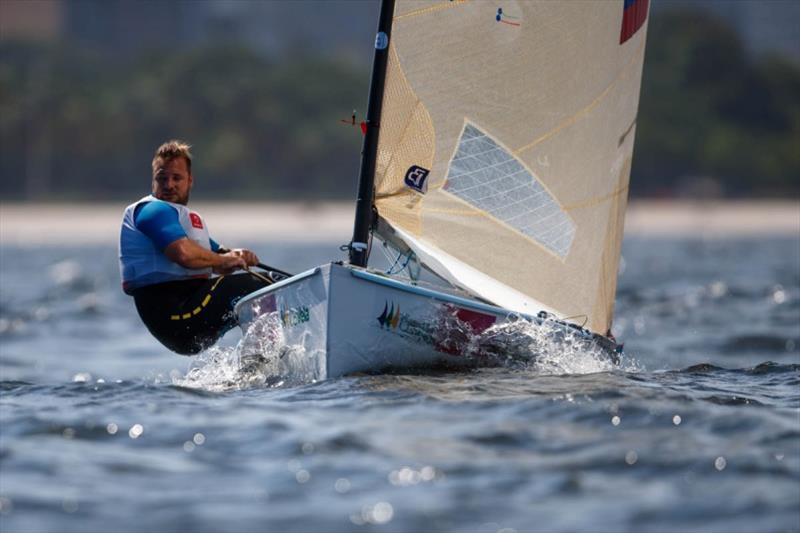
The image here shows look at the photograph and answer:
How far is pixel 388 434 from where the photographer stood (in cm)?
648

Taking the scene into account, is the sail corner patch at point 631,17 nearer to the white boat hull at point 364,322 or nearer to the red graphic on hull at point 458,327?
the white boat hull at point 364,322

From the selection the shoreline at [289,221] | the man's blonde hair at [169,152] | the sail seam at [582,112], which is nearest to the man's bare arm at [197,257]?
the man's blonde hair at [169,152]

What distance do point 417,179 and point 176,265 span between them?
1.52 meters

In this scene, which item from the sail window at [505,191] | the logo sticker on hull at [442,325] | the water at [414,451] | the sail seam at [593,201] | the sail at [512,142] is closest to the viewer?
the water at [414,451]

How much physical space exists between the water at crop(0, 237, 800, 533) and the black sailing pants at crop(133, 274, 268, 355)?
0.80ft

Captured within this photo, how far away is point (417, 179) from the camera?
8641 millimetres

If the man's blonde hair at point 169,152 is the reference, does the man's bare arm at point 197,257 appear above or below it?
below

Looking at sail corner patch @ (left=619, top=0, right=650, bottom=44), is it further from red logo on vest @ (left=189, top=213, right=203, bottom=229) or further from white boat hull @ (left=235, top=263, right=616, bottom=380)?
red logo on vest @ (left=189, top=213, right=203, bottom=229)

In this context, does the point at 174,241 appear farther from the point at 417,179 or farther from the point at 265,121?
the point at 265,121

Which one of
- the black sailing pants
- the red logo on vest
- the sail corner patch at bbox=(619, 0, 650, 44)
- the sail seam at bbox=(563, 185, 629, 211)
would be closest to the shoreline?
the sail seam at bbox=(563, 185, 629, 211)

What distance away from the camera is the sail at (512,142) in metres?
8.56

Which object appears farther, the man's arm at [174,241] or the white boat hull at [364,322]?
the man's arm at [174,241]

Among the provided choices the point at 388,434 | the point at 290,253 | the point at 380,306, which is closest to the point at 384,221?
the point at 380,306

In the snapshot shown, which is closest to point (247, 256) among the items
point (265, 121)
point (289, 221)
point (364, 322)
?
point (364, 322)
